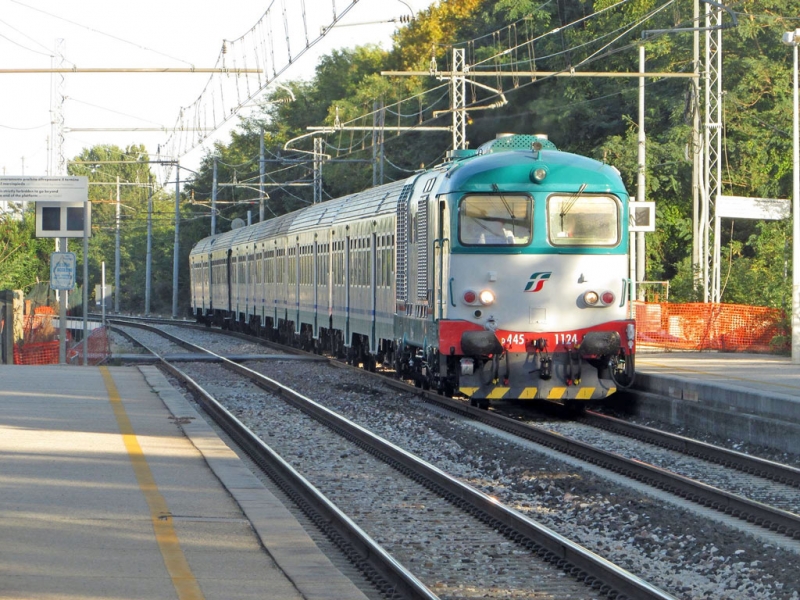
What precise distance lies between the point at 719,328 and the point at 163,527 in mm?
20442

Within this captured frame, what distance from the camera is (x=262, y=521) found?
330 inches

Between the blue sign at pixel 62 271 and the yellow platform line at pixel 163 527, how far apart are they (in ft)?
36.4

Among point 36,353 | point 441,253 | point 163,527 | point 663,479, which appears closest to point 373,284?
point 441,253

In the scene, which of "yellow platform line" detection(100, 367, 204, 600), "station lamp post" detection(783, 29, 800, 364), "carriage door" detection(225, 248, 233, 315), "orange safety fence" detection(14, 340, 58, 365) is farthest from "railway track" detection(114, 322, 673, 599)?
"carriage door" detection(225, 248, 233, 315)

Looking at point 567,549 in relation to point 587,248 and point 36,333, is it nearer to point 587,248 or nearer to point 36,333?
point 587,248

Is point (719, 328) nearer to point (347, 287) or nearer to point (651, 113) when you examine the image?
point (347, 287)

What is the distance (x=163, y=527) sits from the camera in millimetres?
8094

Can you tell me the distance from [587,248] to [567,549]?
29.3ft

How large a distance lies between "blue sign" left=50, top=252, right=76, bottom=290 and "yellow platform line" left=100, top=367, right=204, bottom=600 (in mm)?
11105

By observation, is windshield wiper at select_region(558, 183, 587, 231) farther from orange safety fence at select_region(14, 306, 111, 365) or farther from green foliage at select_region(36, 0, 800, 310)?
orange safety fence at select_region(14, 306, 111, 365)

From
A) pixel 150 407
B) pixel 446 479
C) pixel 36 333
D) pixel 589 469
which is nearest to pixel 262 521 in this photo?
pixel 446 479

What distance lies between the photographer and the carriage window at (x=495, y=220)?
1638cm

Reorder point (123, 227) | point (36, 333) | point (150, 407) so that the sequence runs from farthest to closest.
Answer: point (123, 227), point (36, 333), point (150, 407)

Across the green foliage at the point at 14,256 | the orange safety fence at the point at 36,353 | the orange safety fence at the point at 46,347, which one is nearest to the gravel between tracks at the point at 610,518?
the orange safety fence at the point at 46,347
